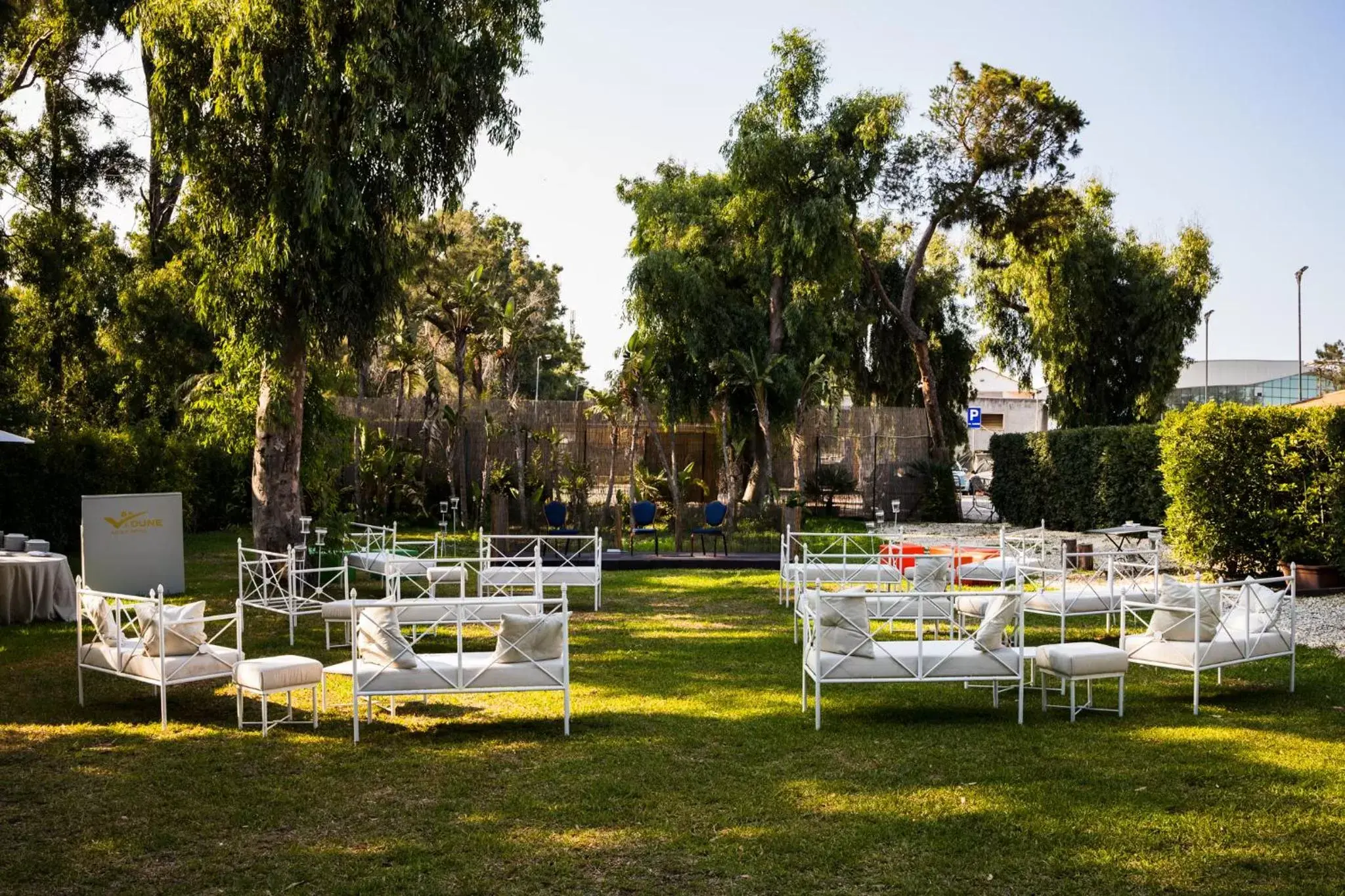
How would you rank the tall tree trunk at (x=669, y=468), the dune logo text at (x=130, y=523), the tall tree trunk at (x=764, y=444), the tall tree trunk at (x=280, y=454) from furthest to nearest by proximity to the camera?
the tall tree trunk at (x=764, y=444)
the tall tree trunk at (x=669, y=468)
the tall tree trunk at (x=280, y=454)
the dune logo text at (x=130, y=523)

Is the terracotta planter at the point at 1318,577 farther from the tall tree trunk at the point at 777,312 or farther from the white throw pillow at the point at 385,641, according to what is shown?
the tall tree trunk at the point at 777,312

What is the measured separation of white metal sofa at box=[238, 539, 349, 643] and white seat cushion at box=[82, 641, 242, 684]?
713 millimetres

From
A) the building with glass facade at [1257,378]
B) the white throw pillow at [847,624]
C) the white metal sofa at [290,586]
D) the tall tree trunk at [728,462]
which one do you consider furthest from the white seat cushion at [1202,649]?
the building with glass facade at [1257,378]

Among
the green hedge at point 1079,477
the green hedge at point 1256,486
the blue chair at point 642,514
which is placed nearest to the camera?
the green hedge at point 1256,486

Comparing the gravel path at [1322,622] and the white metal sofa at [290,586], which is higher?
the white metal sofa at [290,586]

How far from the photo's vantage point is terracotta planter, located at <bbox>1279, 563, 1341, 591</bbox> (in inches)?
530

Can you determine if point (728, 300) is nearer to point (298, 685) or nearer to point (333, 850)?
point (298, 685)

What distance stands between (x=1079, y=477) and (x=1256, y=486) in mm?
8311

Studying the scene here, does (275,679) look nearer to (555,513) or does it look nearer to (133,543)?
(133,543)

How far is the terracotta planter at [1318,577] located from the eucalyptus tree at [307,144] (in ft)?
35.6

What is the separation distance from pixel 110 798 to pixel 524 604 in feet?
11.6

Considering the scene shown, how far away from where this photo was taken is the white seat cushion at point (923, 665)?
7.79 meters

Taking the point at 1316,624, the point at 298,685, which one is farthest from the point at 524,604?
the point at 1316,624

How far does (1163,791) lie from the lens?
6324 millimetres
